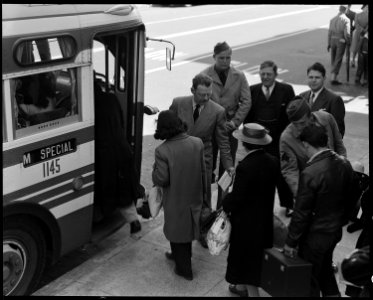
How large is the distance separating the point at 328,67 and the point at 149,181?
9496mm

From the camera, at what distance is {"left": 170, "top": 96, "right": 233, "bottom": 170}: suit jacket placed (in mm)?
6473

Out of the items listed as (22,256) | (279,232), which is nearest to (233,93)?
(279,232)

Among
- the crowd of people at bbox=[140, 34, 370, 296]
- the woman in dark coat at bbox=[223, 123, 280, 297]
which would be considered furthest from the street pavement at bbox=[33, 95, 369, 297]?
the woman in dark coat at bbox=[223, 123, 280, 297]

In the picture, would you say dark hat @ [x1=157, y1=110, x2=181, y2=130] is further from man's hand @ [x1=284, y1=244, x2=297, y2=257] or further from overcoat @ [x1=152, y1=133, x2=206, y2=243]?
man's hand @ [x1=284, y1=244, x2=297, y2=257]

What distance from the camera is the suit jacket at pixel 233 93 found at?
7.17 m

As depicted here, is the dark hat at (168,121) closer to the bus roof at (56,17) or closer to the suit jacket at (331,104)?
the bus roof at (56,17)

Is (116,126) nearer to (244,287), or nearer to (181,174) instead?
(181,174)

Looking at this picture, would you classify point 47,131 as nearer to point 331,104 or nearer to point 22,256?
point 22,256

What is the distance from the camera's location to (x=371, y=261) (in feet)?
14.5

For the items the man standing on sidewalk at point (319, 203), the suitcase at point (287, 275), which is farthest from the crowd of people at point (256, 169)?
the suitcase at point (287, 275)

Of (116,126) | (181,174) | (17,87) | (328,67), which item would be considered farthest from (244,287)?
(328,67)

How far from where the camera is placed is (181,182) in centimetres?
590

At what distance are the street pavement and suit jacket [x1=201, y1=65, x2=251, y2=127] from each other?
4.88 feet

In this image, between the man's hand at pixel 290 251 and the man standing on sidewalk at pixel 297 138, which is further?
the man standing on sidewalk at pixel 297 138
